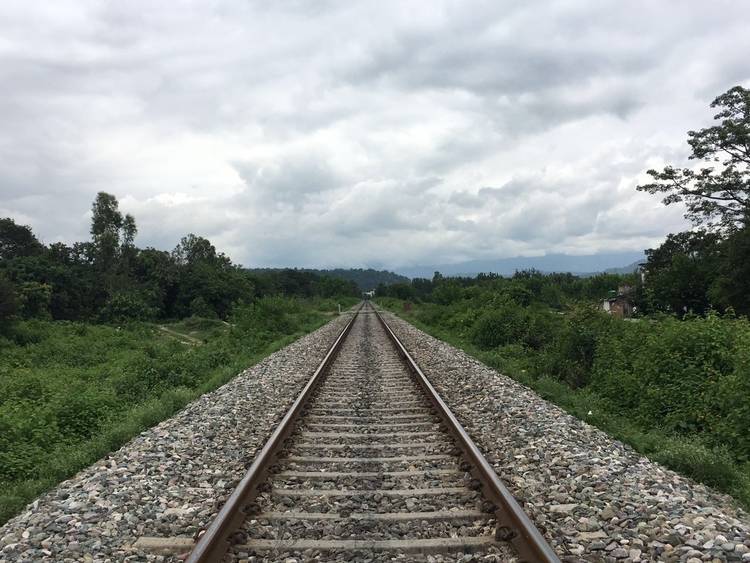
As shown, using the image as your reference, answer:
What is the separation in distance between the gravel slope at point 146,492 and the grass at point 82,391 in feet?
1.32

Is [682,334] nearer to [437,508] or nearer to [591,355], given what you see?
[591,355]

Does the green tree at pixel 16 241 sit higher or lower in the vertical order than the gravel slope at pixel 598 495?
higher

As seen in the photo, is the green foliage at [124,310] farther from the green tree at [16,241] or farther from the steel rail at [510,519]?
the steel rail at [510,519]

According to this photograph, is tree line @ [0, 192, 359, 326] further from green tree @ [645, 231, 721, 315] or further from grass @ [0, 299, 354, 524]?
green tree @ [645, 231, 721, 315]

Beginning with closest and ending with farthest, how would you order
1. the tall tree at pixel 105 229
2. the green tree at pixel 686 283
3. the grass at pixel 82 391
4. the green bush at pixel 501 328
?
1. the grass at pixel 82 391
2. the green bush at pixel 501 328
3. the green tree at pixel 686 283
4. the tall tree at pixel 105 229

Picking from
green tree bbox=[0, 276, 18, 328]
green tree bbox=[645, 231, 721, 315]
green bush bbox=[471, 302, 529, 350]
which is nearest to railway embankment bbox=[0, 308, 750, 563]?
green bush bbox=[471, 302, 529, 350]

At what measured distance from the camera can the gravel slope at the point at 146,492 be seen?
4039 millimetres

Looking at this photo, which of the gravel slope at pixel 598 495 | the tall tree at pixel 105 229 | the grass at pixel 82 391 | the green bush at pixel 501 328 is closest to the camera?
the gravel slope at pixel 598 495

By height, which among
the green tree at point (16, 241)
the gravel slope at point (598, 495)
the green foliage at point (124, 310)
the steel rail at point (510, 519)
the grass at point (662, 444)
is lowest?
the grass at point (662, 444)

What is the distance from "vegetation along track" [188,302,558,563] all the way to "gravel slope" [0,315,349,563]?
1.34 ft

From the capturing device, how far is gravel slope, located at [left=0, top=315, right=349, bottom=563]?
4039mm

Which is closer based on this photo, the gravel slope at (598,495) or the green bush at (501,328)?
the gravel slope at (598,495)

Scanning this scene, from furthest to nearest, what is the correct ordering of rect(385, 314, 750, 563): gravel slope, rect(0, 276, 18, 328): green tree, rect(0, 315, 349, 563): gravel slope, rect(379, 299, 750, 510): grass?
rect(0, 276, 18, 328): green tree → rect(379, 299, 750, 510): grass → rect(0, 315, 349, 563): gravel slope → rect(385, 314, 750, 563): gravel slope

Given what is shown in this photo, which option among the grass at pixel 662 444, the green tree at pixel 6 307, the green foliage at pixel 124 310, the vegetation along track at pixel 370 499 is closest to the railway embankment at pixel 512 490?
the grass at pixel 662 444
